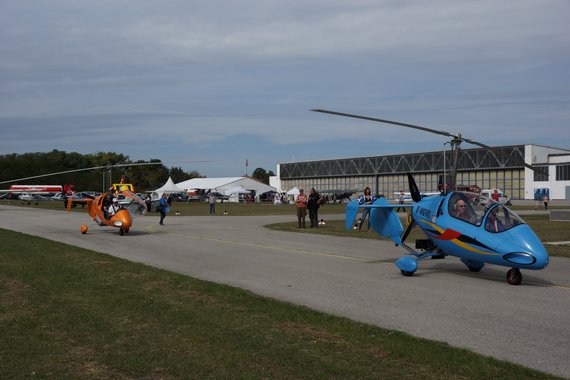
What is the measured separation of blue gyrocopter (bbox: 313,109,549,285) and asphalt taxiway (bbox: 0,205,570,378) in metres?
0.48

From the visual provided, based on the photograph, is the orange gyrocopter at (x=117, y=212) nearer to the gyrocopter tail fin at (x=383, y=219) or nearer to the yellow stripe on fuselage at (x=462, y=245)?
the gyrocopter tail fin at (x=383, y=219)

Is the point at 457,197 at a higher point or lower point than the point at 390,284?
higher

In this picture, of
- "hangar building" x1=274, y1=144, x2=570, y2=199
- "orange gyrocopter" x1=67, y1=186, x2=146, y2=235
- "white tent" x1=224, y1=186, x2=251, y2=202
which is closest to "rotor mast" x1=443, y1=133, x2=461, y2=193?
"orange gyrocopter" x1=67, y1=186, x2=146, y2=235

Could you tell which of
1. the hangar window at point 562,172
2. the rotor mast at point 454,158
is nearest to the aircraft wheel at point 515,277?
the rotor mast at point 454,158

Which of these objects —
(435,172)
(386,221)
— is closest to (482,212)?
(386,221)

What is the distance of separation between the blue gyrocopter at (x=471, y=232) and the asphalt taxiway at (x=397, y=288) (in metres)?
0.48

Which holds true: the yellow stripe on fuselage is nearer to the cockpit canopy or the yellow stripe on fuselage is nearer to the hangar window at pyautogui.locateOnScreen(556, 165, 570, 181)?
the cockpit canopy

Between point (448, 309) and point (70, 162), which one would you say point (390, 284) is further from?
point (70, 162)

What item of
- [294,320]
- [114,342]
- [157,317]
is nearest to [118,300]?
[157,317]

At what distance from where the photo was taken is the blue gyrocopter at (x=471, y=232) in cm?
1021

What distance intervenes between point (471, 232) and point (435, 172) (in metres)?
89.9

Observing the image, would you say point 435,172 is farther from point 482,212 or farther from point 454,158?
point 482,212

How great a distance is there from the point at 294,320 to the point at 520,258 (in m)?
4.71

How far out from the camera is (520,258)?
10.1 metres
